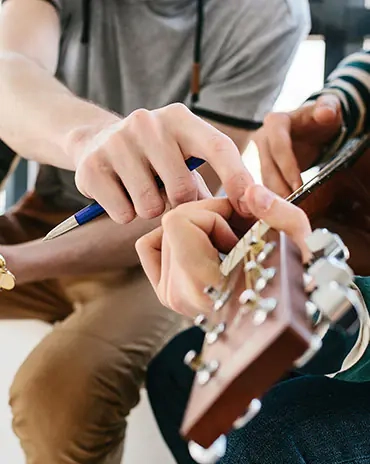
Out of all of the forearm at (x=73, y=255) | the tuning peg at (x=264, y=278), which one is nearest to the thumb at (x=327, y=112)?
the forearm at (x=73, y=255)

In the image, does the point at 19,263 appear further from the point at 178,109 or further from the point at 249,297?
the point at 249,297

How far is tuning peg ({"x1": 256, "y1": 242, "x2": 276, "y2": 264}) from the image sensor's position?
1.48 ft

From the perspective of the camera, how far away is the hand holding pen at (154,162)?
56 cm

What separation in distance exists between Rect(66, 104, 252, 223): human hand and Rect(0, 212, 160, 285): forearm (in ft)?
1.01

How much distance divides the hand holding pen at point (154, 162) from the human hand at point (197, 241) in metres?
0.03

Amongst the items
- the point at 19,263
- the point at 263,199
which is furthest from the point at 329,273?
the point at 19,263

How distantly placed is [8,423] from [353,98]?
75 centimetres

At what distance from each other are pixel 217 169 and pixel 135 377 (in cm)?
50

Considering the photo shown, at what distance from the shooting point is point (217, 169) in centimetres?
56

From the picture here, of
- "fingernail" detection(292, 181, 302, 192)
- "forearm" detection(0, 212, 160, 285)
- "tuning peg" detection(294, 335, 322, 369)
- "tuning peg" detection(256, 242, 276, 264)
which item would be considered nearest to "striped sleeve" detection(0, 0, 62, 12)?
"forearm" detection(0, 212, 160, 285)

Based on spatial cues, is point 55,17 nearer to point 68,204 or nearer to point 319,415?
point 68,204

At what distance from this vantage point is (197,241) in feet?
1.70

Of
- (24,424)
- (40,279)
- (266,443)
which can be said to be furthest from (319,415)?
(40,279)

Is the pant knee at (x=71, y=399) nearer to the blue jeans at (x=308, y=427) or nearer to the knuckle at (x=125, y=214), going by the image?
the blue jeans at (x=308, y=427)
